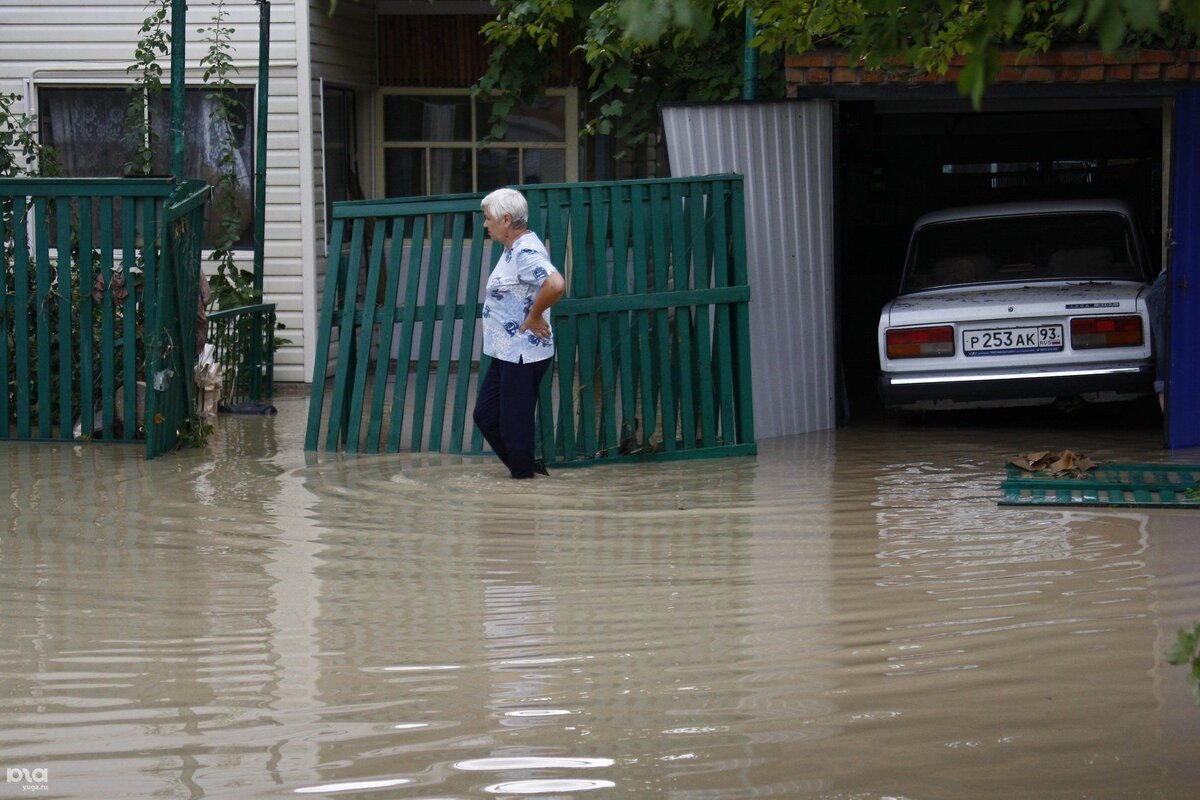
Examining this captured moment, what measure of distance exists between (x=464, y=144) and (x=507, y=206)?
7.06 m

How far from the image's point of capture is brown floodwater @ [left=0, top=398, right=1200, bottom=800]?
4191 millimetres

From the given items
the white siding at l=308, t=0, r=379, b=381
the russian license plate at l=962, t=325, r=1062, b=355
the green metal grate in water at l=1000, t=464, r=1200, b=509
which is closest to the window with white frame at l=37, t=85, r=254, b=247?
the white siding at l=308, t=0, r=379, b=381

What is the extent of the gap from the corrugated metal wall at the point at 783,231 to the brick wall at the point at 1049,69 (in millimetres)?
429

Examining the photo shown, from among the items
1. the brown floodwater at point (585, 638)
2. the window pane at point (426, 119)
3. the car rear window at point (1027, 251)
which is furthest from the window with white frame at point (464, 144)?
the brown floodwater at point (585, 638)

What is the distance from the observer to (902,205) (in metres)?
20.0

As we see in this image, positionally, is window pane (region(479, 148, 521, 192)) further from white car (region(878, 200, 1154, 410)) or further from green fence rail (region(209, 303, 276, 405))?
white car (region(878, 200, 1154, 410))

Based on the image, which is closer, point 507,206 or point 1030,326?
point 507,206

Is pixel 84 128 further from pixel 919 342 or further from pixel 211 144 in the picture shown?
pixel 919 342

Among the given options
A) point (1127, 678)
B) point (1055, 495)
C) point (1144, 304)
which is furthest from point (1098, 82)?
point (1127, 678)

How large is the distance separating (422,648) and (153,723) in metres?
1.08

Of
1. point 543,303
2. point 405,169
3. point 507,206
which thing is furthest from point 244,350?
point 543,303

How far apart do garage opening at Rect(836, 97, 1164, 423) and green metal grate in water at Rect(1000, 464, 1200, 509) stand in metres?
8.88

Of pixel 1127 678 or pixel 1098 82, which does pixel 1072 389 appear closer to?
pixel 1098 82

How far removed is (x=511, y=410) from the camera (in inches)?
342
